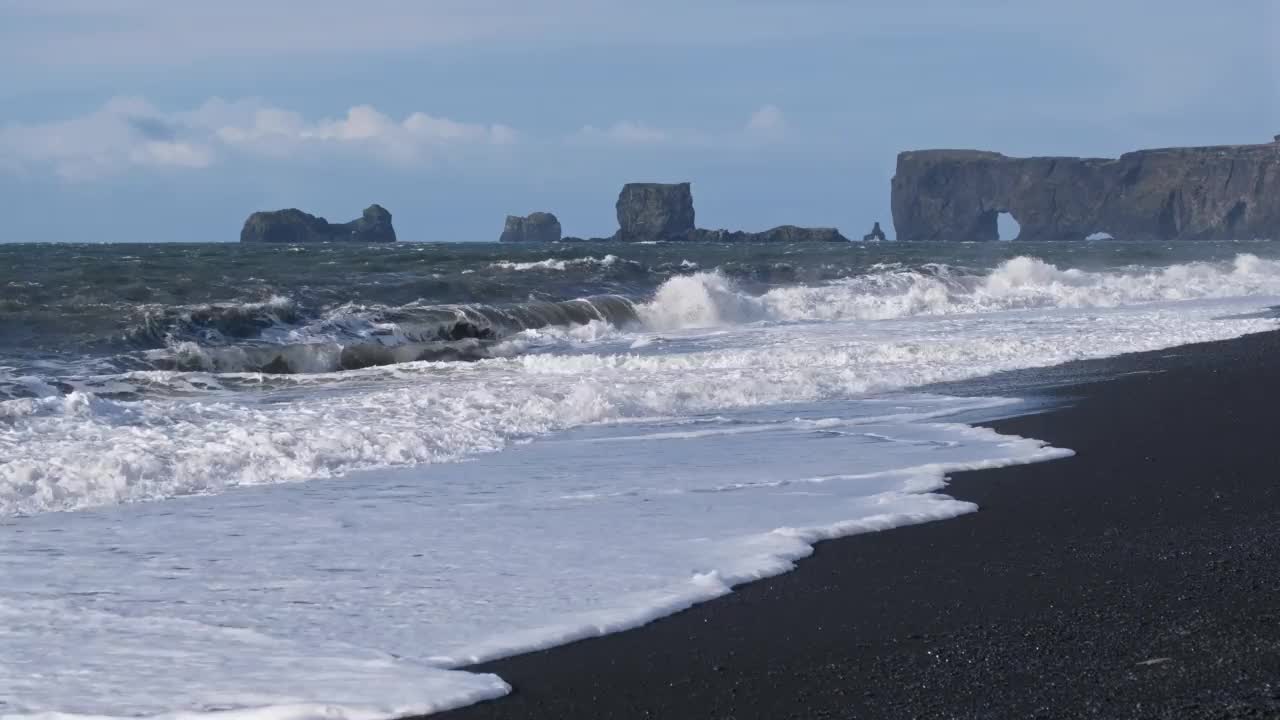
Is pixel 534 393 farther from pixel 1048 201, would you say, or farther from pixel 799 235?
pixel 1048 201

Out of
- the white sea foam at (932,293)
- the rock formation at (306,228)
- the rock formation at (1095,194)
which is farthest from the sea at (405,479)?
the rock formation at (1095,194)

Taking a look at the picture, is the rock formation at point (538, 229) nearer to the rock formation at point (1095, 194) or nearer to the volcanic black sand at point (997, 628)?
the rock formation at point (1095, 194)

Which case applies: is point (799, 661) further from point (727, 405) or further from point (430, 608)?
point (727, 405)

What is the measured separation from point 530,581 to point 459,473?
267 cm

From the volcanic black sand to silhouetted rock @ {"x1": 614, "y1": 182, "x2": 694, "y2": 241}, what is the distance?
8527cm

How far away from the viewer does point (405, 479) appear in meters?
7.30

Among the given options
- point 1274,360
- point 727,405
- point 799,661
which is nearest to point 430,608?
point 799,661

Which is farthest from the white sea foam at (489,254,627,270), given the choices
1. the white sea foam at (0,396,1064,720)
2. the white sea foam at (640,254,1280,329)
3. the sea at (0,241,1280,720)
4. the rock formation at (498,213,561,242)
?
the rock formation at (498,213,561,242)

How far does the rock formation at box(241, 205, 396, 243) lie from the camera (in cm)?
7969

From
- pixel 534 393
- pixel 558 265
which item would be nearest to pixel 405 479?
pixel 534 393

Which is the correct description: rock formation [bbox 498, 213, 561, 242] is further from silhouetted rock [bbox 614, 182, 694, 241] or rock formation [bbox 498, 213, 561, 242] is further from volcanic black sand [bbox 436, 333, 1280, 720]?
volcanic black sand [bbox 436, 333, 1280, 720]

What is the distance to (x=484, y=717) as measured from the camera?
3.54m

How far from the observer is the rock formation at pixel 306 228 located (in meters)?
79.7

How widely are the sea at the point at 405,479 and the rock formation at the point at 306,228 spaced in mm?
62752
